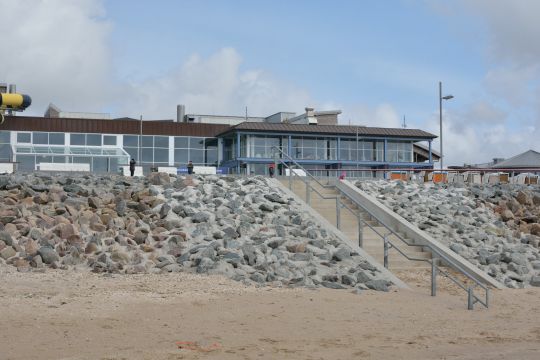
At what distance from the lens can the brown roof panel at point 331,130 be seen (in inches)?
2021

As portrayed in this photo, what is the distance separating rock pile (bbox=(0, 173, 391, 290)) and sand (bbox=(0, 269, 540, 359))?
66 centimetres

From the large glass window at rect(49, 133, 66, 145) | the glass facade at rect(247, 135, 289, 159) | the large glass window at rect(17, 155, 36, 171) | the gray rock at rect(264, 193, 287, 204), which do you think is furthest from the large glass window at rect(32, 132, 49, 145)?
the gray rock at rect(264, 193, 287, 204)

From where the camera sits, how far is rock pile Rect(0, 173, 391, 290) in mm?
13383

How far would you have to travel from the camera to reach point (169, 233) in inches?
592

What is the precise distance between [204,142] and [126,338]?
4823 centimetres

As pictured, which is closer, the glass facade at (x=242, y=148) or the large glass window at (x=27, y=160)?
the large glass window at (x=27, y=160)

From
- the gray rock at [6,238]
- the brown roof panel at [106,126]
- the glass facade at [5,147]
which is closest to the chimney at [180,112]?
the brown roof panel at [106,126]

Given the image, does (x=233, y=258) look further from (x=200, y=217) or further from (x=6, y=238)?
(x=6, y=238)

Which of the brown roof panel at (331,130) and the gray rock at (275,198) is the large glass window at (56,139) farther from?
the gray rock at (275,198)

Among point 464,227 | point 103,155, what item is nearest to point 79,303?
point 464,227

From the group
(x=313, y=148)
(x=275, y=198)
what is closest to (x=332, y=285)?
(x=275, y=198)

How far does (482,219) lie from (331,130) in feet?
117

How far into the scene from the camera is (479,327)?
10.5 m

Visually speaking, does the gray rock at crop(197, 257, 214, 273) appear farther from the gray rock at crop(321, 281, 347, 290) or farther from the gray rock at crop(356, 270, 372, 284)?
the gray rock at crop(356, 270, 372, 284)
